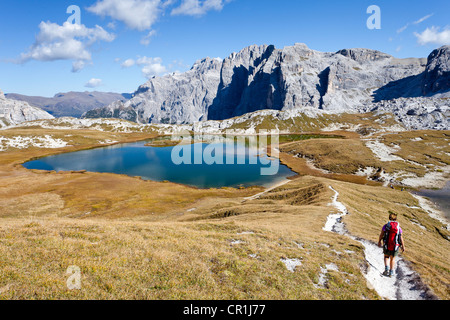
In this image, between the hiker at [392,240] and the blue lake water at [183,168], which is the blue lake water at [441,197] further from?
the hiker at [392,240]

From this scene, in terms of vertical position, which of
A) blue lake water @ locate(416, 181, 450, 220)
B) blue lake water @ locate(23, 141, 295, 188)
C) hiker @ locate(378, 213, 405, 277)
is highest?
hiker @ locate(378, 213, 405, 277)

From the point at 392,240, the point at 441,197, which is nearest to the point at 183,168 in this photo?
the point at 392,240

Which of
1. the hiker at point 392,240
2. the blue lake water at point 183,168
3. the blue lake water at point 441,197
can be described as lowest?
the blue lake water at point 441,197

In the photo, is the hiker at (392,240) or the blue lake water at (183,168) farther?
the blue lake water at (183,168)

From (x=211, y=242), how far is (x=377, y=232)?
22176 millimetres

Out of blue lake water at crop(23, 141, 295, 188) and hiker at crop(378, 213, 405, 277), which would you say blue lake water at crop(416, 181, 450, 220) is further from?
hiker at crop(378, 213, 405, 277)

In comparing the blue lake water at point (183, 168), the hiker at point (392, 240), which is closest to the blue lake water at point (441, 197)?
the blue lake water at point (183, 168)

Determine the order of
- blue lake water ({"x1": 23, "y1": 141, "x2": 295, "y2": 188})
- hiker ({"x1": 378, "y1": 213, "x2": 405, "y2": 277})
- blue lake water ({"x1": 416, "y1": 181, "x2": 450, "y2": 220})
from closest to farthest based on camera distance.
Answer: hiker ({"x1": 378, "y1": 213, "x2": 405, "y2": 277}), blue lake water ({"x1": 416, "y1": 181, "x2": 450, "y2": 220}), blue lake water ({"x1": 23, "y1": 141, "x2": 295, "y2": 188})

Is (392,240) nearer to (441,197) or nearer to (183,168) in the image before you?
(441,197)

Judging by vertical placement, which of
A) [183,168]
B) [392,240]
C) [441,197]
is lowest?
[441,197]

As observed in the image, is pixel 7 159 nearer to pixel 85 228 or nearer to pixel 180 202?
pixel 180 202

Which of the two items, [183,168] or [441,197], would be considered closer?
[441,197]

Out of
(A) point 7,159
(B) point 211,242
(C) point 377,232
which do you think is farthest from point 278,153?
(A) point 7,159

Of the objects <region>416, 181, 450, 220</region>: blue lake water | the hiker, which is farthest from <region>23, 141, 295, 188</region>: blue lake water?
the hiker
